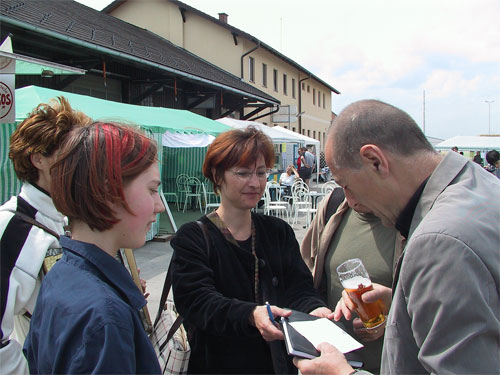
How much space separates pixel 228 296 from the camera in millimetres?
1924

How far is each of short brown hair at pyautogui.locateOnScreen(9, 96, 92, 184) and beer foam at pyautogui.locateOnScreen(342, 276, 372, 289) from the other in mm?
1409

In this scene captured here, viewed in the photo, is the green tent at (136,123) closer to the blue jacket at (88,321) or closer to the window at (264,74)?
the blue jacket at (88,321)

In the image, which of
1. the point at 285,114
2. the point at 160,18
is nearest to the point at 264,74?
the point at 285,114

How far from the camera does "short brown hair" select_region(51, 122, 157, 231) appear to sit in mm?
1128

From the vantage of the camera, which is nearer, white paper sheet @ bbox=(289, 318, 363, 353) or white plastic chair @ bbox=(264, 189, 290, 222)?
white paper sheet @ bbox=(289, 318, 363, 353)

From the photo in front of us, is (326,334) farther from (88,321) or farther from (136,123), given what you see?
(136,123)

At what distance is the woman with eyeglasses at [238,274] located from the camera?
1.77 m

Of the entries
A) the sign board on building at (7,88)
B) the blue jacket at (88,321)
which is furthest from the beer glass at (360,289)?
the sign board on building at (7,88)

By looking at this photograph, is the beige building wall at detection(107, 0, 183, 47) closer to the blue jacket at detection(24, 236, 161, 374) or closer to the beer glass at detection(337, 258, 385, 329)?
the beer glass at detection(337, 258, 385, 329)

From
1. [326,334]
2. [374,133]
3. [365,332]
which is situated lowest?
[365,332]

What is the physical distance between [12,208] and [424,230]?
1.79m

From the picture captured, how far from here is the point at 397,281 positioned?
1236mm

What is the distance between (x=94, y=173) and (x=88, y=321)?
0.41 metres

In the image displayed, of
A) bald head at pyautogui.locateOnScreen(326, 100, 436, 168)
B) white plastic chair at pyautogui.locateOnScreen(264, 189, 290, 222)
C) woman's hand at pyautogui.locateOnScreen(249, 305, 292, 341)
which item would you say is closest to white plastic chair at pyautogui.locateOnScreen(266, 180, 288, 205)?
white plastic chair at pyautogui.locateOnScreen(264, 189, 290, 222)
